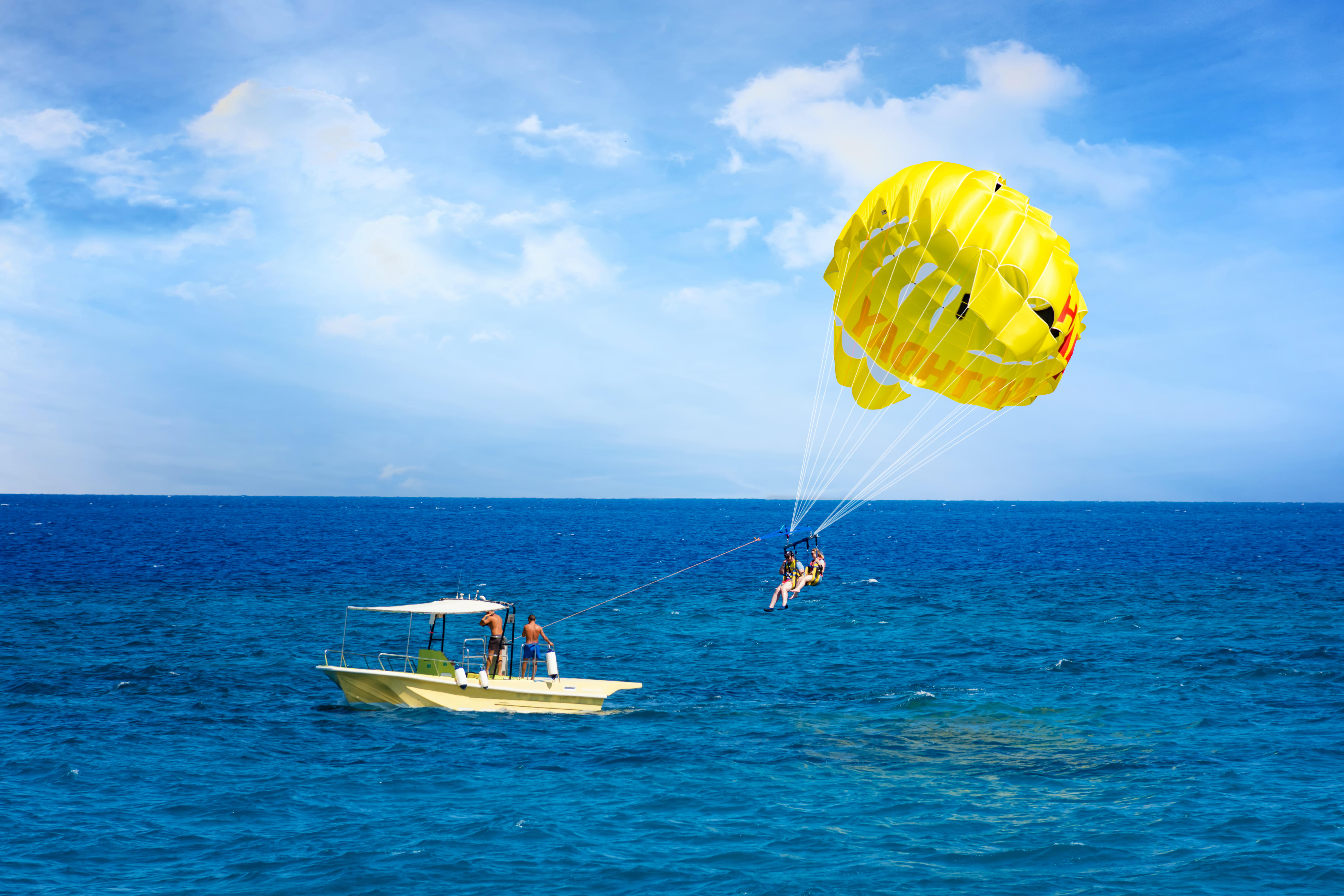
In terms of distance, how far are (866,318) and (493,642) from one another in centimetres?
1317

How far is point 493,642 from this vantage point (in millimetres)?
25734

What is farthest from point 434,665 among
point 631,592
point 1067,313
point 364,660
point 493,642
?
point 631,592

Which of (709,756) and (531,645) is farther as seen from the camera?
(531,645)

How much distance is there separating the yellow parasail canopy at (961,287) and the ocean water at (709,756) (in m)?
8.86

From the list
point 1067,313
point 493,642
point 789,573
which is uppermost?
point 1067,313

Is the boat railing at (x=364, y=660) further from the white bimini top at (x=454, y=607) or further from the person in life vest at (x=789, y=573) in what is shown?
the person in life vest at (x=789, y=573)

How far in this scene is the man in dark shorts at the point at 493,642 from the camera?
2542 cm

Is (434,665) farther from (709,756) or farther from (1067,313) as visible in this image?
(1067,313)

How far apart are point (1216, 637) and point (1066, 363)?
76.4 feet

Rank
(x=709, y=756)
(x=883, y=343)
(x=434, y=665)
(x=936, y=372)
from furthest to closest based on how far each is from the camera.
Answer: (x=434, y=665), (x=883, y=343), (x=936, y=372), (x=709, y=756)

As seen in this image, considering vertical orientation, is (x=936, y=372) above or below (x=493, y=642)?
above

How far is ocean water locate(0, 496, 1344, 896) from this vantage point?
1542cm

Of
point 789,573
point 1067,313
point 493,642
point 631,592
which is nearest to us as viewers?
point 1067,313

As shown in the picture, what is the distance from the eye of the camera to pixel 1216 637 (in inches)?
1494
